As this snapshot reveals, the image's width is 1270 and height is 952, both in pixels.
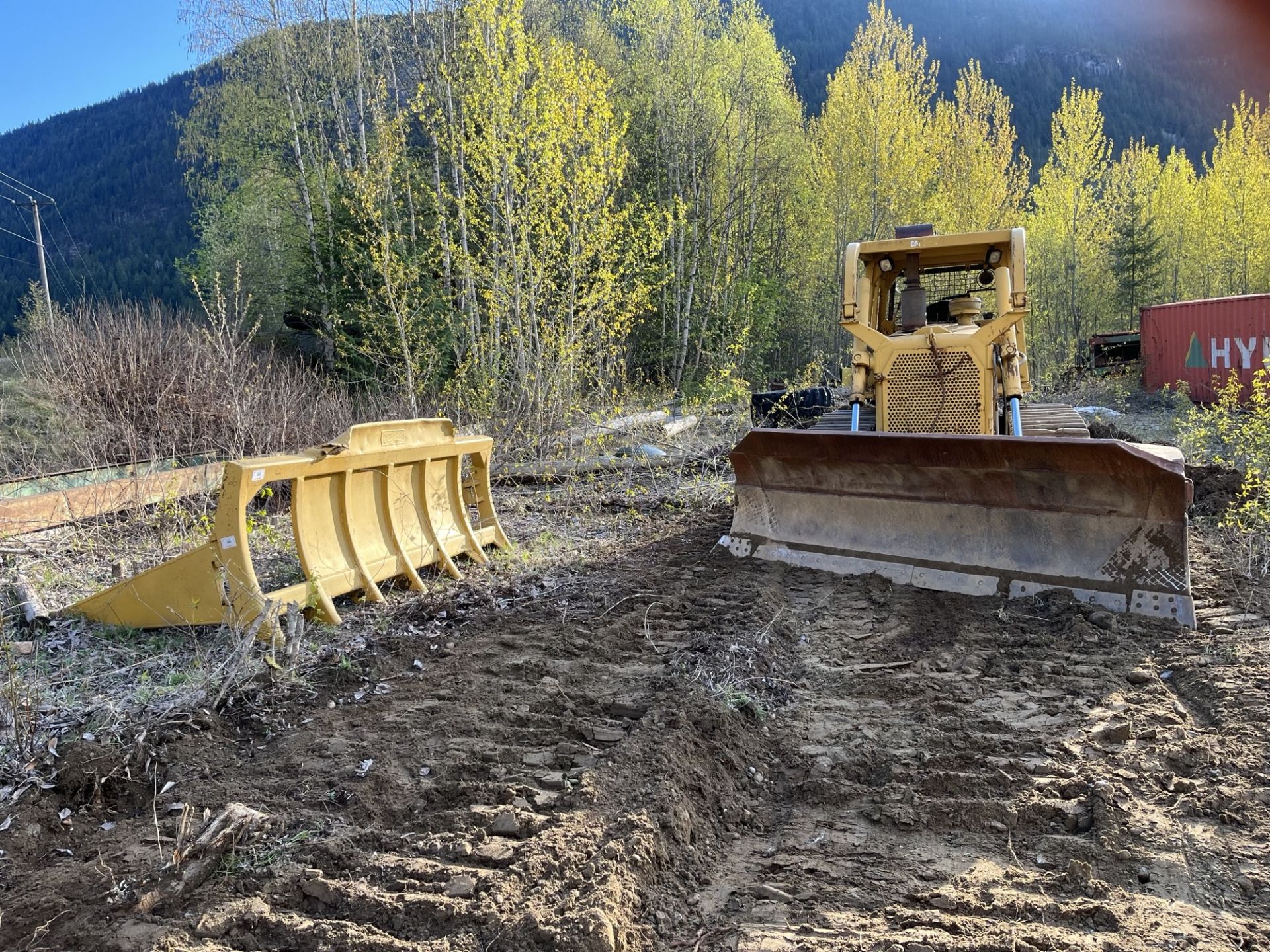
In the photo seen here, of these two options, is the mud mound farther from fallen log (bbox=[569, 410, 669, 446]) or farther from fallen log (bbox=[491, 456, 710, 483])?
fallen log (bbox=[569, 410, 669, 446])

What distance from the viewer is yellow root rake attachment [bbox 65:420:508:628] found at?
4.56 m

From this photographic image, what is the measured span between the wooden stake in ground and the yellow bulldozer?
4.09 metres

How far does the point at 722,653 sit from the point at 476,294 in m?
10.5

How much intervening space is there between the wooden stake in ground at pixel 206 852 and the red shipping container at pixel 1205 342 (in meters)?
18.3

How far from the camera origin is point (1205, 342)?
19250mm

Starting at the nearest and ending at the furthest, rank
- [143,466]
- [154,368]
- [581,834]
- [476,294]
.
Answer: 1. [581,834]
2. [143,466]
3. [154,368]
4. [476,294]

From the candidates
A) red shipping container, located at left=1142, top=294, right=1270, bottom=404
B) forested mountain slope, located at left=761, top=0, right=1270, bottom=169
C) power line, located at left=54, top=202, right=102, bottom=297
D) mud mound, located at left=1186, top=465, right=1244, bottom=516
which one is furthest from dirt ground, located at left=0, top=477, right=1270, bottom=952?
forested mountain slope, located at left=761, top=0, right=1270, bottom=169

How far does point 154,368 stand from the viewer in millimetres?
11820

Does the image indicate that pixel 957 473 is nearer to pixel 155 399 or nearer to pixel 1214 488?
pixel 1214 488

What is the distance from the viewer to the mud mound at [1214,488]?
7664 millimetres

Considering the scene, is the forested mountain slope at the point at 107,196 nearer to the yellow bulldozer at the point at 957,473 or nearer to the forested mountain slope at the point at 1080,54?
the yellow bulldozer at the point at 957,473

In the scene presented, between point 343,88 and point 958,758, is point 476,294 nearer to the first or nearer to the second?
point 343,88

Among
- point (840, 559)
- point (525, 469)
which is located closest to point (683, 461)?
point (525, 469)

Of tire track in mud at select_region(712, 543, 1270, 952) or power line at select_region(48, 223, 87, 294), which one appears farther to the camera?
power line at select_region(48, 223, 87, 294)
